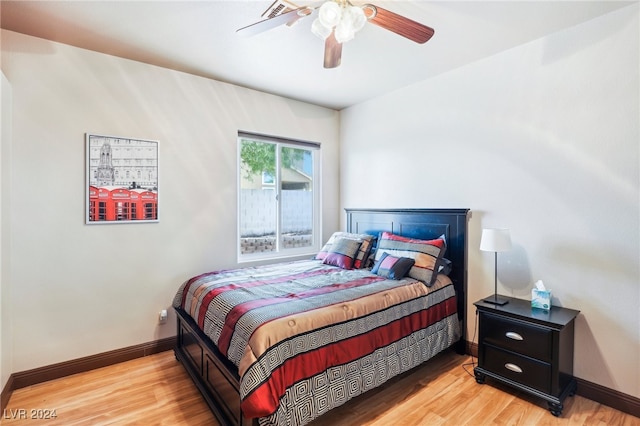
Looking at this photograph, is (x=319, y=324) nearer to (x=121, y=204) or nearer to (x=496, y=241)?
(x=496, y=241)

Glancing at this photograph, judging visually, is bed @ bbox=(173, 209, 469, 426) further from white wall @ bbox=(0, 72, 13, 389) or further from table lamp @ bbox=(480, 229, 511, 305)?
white wall @ bbox=(0, 72, 13, 389)

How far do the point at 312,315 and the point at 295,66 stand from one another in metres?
2.21

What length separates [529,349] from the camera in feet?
7.23

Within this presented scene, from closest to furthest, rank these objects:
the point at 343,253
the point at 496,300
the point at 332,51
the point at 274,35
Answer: the point at 332,51, the point at 274,35, the point at 496,300, the point at 343,253

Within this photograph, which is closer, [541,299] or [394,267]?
[541,299]

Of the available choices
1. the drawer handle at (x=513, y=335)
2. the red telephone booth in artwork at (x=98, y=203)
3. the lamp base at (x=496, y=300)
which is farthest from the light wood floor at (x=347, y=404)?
the red telephone booth in artwork at (x=98, y=203)

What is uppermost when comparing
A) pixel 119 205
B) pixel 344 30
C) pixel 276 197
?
pixel 344 30

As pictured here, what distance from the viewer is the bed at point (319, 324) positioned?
66.9 inches

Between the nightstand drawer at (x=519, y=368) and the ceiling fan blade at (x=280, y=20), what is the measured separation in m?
2.59

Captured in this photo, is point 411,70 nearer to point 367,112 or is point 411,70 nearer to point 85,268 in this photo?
point 367,112

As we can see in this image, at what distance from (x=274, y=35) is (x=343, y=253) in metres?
2.03

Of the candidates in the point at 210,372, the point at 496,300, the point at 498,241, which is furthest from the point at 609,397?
the point at 210,372

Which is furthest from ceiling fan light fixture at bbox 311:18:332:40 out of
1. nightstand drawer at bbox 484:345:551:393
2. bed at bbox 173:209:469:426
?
nightstand drawer at bbox 484:345:551:393

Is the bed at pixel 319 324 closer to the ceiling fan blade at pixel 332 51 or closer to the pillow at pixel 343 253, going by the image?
the pillow at pixel 343 253
